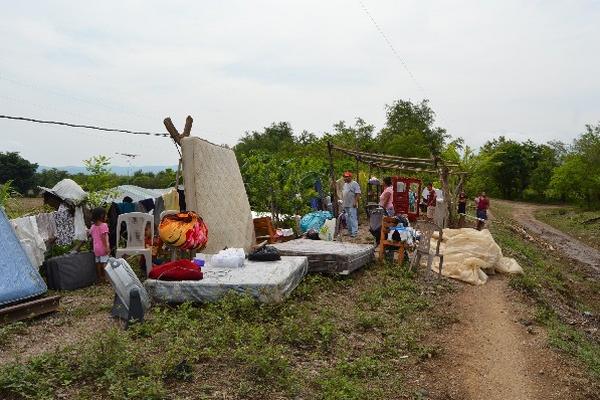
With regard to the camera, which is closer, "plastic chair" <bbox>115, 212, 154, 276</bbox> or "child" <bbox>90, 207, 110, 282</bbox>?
"child" <bbox>90, 207, 110, 282</bbox>

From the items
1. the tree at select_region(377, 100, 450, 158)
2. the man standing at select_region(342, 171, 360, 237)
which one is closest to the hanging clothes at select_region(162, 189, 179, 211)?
the man standing at select_region(342, 171, 360, 237)

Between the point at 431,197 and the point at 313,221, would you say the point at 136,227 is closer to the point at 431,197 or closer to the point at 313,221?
the point at 313,221

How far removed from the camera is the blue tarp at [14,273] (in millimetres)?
6773

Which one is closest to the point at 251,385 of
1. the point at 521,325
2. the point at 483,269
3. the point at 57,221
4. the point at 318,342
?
the point at 318,342

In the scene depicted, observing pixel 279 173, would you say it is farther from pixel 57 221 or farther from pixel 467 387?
pixel 467 387

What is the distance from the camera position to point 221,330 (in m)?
6.02

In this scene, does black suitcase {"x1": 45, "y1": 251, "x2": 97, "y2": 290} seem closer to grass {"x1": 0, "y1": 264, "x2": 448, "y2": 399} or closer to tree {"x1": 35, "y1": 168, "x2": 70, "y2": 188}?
grass {"x1": 0, "y1": 264, "x2": 448, "y2": 399}

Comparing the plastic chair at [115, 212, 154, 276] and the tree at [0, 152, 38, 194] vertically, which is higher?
the tree at [0, 152, 38, 194]

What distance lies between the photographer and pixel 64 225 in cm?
973

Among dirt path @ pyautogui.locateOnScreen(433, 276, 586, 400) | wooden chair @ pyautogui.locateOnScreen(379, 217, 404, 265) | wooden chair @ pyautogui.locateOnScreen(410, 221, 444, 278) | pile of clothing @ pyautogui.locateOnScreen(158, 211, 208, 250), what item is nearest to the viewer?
dirt path @ pyautogui.locateOnScreen(433, 276, 586, 400)

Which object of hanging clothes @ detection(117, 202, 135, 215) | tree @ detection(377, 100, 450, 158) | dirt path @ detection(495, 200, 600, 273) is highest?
tree @ detection(377, 100, 450, 158)

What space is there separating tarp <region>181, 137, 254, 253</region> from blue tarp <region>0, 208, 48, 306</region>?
2.86m

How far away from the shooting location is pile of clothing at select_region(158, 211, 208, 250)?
801 centimetres

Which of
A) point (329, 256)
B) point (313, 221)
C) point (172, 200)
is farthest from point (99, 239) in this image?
point (313, 221)
